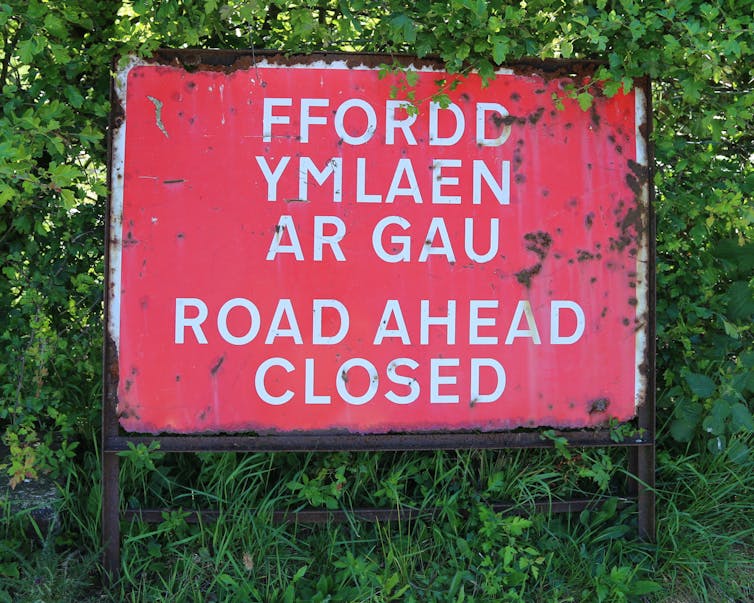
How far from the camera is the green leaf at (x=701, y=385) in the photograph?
263cm

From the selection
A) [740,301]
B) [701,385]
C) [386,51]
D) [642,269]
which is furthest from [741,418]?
[386,51]

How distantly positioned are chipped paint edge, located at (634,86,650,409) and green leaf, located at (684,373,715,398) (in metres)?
0.23

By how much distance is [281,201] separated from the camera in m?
2.43

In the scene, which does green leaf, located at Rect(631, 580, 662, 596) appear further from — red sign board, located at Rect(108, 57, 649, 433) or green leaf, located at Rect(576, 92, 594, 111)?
green leaf, located at Rect(576, 92, 594, 111)

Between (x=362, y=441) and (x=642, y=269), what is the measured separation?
116 cm

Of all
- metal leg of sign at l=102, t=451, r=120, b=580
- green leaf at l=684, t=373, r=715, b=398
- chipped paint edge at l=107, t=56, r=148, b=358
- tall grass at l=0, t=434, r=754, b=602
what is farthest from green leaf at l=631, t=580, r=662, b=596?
chipped paint edge at l=107, t=56, r=148, b=358

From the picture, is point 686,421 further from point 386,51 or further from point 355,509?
point 386,51

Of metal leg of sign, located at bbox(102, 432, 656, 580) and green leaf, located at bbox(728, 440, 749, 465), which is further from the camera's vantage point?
green leaf, located at bbox(728, 440, 749, 465)

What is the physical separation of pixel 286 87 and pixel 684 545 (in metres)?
2.14

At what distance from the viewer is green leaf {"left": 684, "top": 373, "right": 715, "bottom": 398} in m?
2.63

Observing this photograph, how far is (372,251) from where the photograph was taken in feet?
8.05

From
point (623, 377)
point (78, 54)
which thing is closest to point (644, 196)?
point (623, 377)

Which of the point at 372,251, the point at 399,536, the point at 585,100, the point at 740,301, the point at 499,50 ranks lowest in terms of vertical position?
the point at 399,536

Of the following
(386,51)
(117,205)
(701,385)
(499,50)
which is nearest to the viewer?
(499,50)
